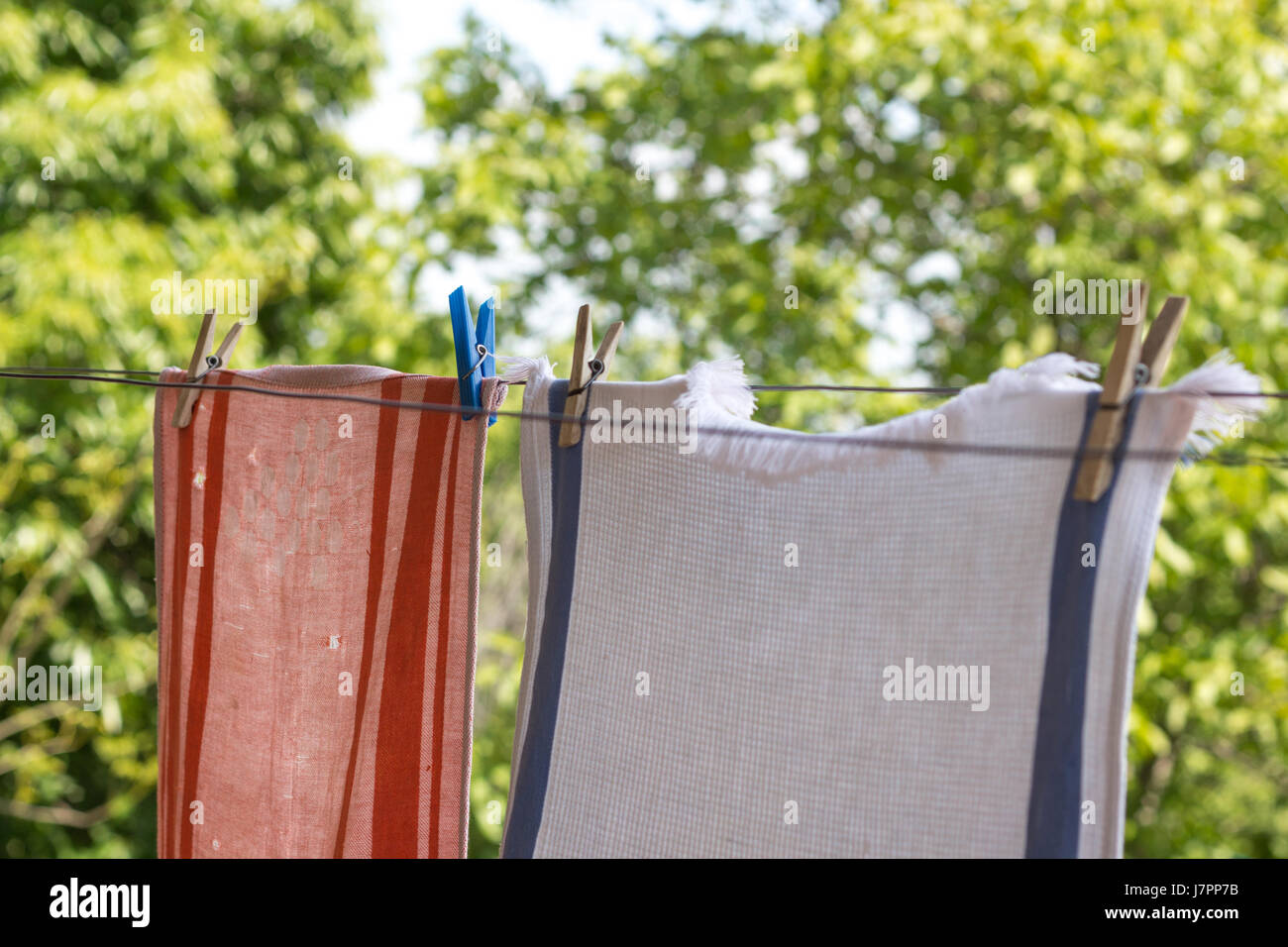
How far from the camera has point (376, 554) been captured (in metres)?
1.04

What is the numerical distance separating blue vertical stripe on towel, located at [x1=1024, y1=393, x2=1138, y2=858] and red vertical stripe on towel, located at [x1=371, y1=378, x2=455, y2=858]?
1.74 feet

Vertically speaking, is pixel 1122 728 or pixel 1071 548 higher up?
pixel 1071 548

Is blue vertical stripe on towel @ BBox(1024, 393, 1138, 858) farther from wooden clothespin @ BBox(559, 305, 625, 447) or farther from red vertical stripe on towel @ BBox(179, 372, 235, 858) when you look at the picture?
red vertical stripe on towel @ BBox(179, 372, 235, 858)

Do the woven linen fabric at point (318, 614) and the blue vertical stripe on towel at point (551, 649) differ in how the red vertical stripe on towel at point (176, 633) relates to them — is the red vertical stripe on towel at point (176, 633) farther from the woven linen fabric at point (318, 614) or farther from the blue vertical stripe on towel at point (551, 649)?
the blue vertical stripe on towel at point (551, 649)

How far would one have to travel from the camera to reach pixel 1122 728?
2.36 ft

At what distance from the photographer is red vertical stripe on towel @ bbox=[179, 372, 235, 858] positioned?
110 centimetres

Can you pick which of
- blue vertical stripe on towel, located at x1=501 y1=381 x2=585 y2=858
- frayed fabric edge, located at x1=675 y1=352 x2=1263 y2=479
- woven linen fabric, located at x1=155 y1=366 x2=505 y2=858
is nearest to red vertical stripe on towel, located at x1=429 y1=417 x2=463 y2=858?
woven linen fabric, located at x1=155 y1=366 x2=505 y2=858

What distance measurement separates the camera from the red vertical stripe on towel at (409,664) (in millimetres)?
1013

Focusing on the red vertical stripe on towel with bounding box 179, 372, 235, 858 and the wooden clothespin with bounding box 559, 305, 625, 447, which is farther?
the red vertical stripe on towel with bounding box 179, 372, 235, 858

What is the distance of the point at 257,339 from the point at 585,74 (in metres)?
1.27

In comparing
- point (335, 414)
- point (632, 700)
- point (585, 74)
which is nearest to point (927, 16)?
point (585, 74)

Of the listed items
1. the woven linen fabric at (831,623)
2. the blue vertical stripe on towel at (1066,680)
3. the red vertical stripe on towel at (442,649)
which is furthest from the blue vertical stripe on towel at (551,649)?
the blue vertical stripe on towel at (1066,680)

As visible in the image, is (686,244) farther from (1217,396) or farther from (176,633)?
(1217,396)
